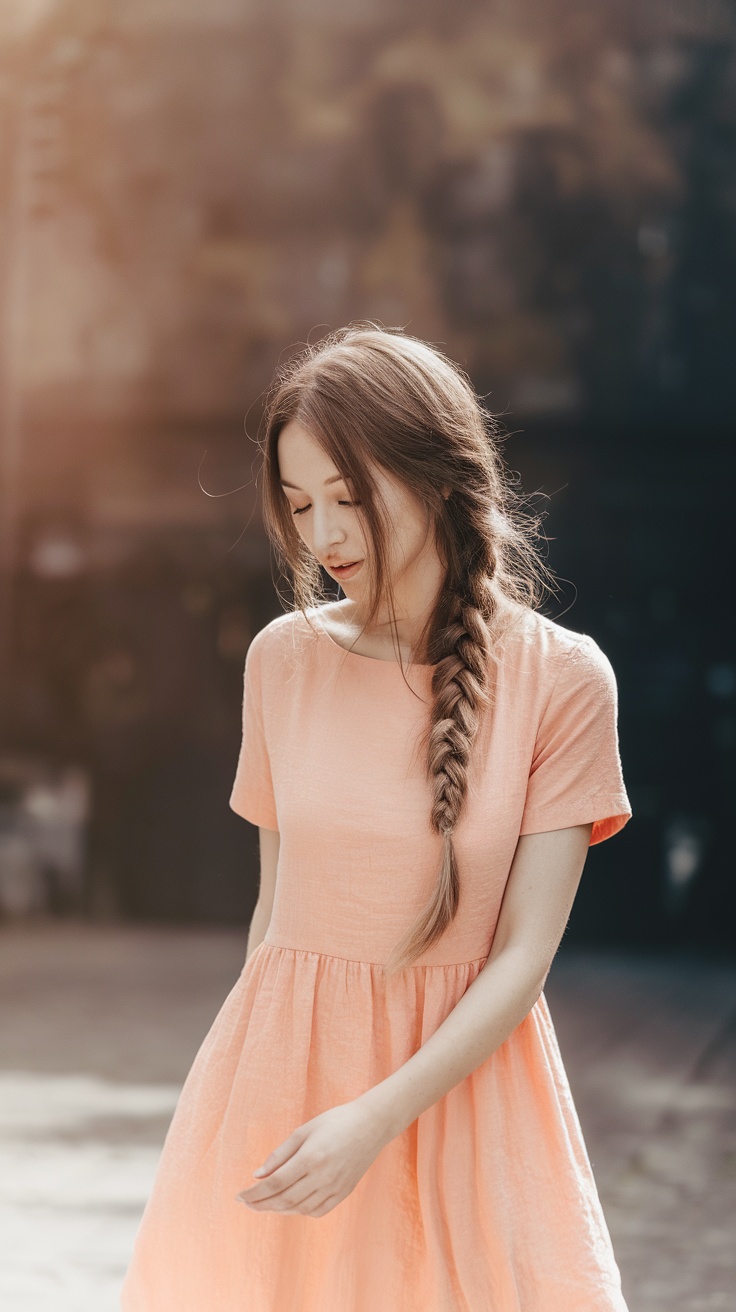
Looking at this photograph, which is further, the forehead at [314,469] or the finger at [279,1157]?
the forehead at [314,469]

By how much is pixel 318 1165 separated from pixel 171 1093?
407 centimetres

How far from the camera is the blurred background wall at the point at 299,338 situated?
25.0ft

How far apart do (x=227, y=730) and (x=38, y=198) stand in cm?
329

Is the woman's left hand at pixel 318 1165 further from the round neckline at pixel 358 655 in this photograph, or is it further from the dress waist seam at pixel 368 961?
the round neckline at pixel 358 655

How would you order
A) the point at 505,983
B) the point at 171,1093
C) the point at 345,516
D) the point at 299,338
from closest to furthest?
the point at 505,983, the point at 345,516, the point at 171,1093, the point at 299,338

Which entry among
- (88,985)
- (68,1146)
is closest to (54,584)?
(88,985)

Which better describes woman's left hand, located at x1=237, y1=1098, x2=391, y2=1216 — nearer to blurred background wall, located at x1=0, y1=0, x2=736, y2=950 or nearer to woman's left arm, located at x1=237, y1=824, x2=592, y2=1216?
woman's left arm, located at x1=237, y1=824, x2=592, y2=1216

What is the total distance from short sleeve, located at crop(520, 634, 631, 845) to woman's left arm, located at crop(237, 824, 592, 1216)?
0.02 metres

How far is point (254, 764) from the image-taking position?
163 cm

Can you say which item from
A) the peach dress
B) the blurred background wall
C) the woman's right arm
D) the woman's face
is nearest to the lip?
the woman's face

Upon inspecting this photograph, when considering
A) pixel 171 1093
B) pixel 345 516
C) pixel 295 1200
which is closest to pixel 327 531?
pixel 345 516

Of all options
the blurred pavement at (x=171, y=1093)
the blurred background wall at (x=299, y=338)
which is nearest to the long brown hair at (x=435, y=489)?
the blurred pavement at (x=171, y=1093)

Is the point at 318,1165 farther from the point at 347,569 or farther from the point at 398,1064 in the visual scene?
the point at 347,569

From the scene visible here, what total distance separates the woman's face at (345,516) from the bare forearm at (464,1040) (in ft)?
1.37
